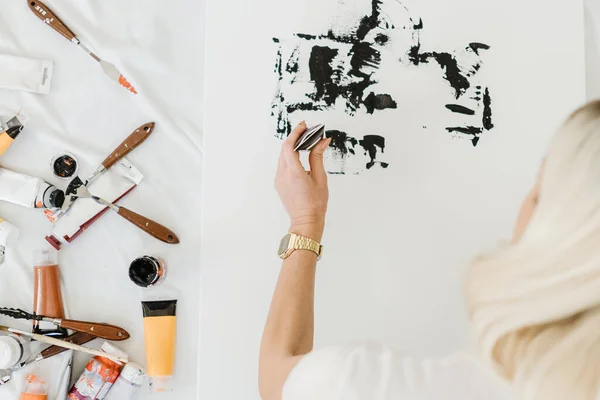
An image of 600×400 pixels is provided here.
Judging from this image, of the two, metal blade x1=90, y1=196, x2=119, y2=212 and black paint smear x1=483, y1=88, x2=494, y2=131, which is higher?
black paint smear x1=483, y1=88, x2=494, y2=131

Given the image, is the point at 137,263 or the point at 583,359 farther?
the point at 137,263

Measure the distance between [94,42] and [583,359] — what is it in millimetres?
818

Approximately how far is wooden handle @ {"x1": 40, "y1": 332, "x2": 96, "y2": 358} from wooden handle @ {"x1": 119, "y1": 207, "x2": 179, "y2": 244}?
0.19 metres

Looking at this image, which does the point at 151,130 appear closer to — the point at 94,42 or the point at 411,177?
the point at 94,42

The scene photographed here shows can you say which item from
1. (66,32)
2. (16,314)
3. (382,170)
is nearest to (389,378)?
(382,170)

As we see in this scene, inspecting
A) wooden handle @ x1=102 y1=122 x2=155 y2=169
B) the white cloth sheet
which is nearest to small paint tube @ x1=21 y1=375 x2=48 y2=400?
the white cloth sheet

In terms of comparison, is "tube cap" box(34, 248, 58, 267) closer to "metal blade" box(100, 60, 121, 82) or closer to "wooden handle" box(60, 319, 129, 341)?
"wooden handle" box(60, 319, 129, 341)

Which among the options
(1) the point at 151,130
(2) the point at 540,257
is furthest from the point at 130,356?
(2) the point at 540,257

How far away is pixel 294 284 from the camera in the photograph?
712 mm

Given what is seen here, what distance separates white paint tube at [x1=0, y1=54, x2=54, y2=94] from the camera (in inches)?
34.7

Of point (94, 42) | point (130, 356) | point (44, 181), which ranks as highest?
point (94, 42)

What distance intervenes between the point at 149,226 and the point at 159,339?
0.18 m

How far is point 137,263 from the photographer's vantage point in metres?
0.86

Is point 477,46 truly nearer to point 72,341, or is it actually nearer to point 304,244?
point 304,244
